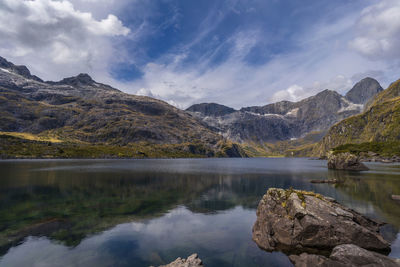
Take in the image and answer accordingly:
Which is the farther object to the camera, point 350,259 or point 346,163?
point 346,163

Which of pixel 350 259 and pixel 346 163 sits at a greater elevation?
pixel 346 163

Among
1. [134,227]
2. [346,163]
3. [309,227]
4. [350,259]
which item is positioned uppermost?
[346,163]

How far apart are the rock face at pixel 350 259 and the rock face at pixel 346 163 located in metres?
131

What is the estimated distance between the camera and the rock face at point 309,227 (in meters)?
23.2

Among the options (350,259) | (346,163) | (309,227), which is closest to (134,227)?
(309,227)

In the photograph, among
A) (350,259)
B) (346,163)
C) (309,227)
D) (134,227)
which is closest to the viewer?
(350,259)

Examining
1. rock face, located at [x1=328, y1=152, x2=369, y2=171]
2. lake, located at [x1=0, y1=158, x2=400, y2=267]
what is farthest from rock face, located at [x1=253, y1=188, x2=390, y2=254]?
rock face, located at [x1=328, y1=152, x2=369, y2=171]

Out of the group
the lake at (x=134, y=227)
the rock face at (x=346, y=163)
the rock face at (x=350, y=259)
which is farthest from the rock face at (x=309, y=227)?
the rock face at (x=346, y=163)

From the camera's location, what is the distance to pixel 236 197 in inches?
2138

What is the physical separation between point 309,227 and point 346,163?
134 metres

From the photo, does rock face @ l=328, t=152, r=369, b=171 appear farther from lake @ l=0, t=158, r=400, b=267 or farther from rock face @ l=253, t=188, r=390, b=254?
rock face @ l=253, t=188, r=390, b=254

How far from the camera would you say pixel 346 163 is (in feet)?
432

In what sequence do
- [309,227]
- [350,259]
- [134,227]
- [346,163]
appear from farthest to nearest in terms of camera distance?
[346,163], [134,227], [309,227], [350,259]

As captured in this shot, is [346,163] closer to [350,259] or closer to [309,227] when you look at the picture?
[309,227]
